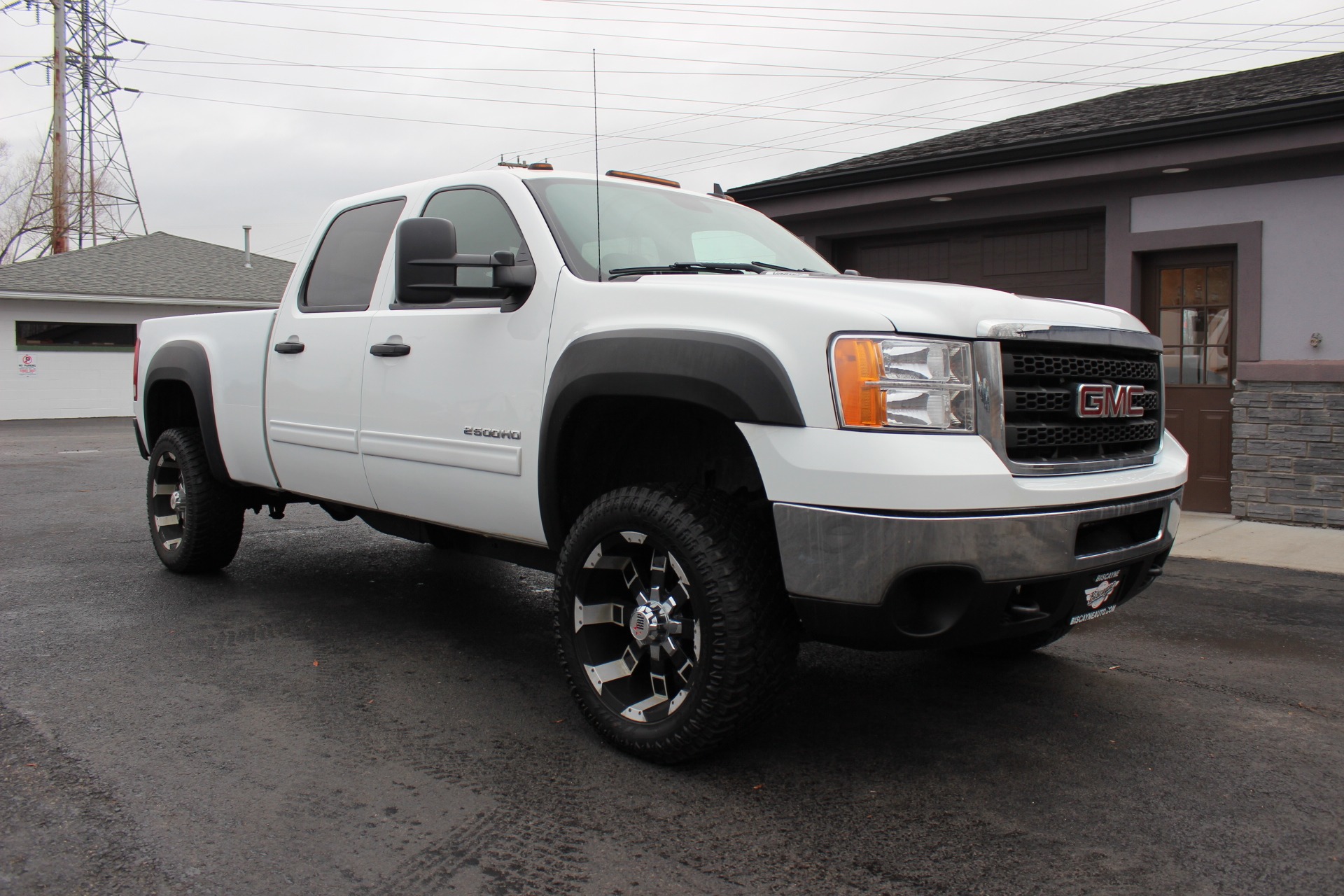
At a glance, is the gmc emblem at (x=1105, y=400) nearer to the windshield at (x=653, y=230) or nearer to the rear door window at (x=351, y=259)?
the windshield at (x=653, y=230)

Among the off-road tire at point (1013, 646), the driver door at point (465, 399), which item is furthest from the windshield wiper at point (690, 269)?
the off-road tire at point (1013, 646)

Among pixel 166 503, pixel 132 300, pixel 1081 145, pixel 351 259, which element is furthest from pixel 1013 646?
pixel 132 300

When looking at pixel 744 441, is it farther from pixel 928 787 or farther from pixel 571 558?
pixel 928 787

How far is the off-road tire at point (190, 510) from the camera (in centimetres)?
586

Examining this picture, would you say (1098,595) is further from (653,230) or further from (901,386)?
(653,230)

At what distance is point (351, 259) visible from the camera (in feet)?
16.3

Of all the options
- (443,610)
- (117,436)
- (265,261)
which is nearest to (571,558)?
(443,610)

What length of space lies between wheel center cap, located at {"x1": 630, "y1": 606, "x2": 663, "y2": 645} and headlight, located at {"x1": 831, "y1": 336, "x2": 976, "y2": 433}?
36.7 inches

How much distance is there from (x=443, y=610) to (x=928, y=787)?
301cm

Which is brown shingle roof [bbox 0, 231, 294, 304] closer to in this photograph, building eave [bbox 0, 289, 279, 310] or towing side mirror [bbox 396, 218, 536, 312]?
building eave [bbox 0, 289, 279, 310]

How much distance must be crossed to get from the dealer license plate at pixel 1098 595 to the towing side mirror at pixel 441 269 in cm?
213

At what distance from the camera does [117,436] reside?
19.0 meters

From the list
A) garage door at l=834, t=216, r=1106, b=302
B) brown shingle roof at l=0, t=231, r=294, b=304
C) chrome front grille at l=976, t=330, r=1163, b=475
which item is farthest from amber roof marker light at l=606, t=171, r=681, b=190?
brown shingle roof at l=0, t=231, r=294, b=304

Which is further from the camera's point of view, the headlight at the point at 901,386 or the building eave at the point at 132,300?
the building eave at the point at 132,300
